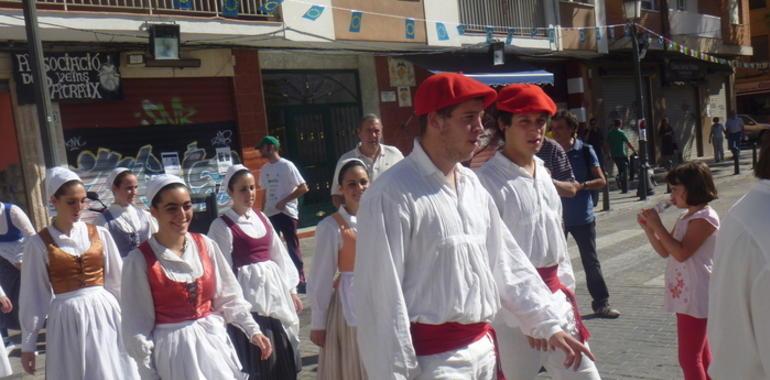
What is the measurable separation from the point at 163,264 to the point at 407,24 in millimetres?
13095

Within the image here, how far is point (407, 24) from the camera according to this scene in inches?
646

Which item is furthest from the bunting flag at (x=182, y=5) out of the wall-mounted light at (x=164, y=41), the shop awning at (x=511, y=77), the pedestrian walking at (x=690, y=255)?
the pedestrian walking at (x=690, y=255)

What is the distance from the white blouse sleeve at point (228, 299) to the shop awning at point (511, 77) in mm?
12721

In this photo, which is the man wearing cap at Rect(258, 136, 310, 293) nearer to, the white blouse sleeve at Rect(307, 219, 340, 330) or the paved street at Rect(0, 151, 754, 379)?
the paved street at Rect(0, 151, 754, 379)

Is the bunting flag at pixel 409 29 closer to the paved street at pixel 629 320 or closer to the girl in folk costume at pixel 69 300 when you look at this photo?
the paved street at pixel 629 320

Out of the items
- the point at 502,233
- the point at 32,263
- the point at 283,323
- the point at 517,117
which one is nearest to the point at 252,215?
the point at 283,323

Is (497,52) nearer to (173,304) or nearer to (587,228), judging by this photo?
(587,228)

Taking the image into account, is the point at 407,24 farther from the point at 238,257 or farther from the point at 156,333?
the point at 156,333

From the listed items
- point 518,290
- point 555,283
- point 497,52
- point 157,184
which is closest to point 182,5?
point 497,52

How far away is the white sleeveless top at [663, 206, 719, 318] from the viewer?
14.2ft

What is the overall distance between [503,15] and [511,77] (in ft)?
7.06

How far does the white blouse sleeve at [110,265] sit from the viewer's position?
5.15 m

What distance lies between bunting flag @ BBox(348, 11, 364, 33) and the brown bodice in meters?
10.7

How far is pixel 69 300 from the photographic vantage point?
485cm
